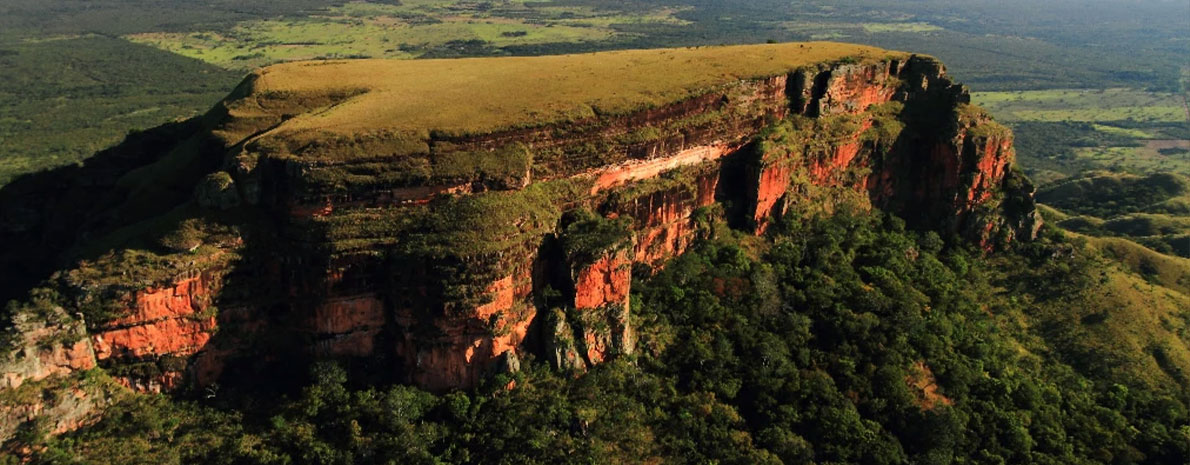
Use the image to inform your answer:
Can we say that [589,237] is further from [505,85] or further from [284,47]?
[284,47]

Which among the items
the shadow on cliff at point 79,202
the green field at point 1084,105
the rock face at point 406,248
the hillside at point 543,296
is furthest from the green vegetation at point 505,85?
the green field at point 1084,105

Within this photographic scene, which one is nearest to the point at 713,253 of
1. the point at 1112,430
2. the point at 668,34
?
the point at 1112,430

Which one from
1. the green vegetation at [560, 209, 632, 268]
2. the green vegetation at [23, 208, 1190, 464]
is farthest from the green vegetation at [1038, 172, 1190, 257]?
the green vegetation at [560, 209, 632, 268]

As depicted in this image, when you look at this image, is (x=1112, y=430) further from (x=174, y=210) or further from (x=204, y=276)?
(x=174, y=210)

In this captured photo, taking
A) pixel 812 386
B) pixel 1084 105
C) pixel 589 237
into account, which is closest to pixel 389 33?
pixel 589 237

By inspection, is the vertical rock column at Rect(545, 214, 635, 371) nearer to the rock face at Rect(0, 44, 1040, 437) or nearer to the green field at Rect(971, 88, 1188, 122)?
the rock face at Rect(0, 44, 1040, 437)

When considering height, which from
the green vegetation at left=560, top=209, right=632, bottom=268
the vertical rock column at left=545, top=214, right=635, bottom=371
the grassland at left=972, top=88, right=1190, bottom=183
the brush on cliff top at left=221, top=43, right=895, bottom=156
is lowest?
the grassland at left=972, top=88, right=1190, bottom=183
